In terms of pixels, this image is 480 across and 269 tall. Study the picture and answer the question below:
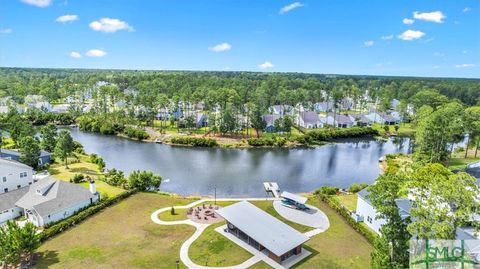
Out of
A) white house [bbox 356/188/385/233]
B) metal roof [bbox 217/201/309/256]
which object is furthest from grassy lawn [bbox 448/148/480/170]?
metal roof [bbox 217/201/309/256]

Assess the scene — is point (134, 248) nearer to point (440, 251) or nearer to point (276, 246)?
point (276, 246)

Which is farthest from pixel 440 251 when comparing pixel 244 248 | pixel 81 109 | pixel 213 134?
pixel 81 109

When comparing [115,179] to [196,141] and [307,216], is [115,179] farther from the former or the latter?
[196,141]

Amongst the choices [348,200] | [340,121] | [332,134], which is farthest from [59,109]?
[348,200]

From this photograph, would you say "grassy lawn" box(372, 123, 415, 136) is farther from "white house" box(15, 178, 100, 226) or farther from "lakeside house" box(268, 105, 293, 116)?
"white house" box(15, 178, 100, 226)

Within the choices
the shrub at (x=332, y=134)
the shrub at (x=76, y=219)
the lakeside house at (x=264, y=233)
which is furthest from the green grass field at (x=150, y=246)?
the shrub at (x=332, y=134)

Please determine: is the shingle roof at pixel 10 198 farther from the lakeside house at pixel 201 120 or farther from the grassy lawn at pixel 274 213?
the lakeside house at pixel 201 120

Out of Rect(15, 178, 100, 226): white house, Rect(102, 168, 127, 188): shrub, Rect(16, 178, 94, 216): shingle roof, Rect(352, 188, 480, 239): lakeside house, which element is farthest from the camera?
Rect(102, 168, 127, 188): shrub
